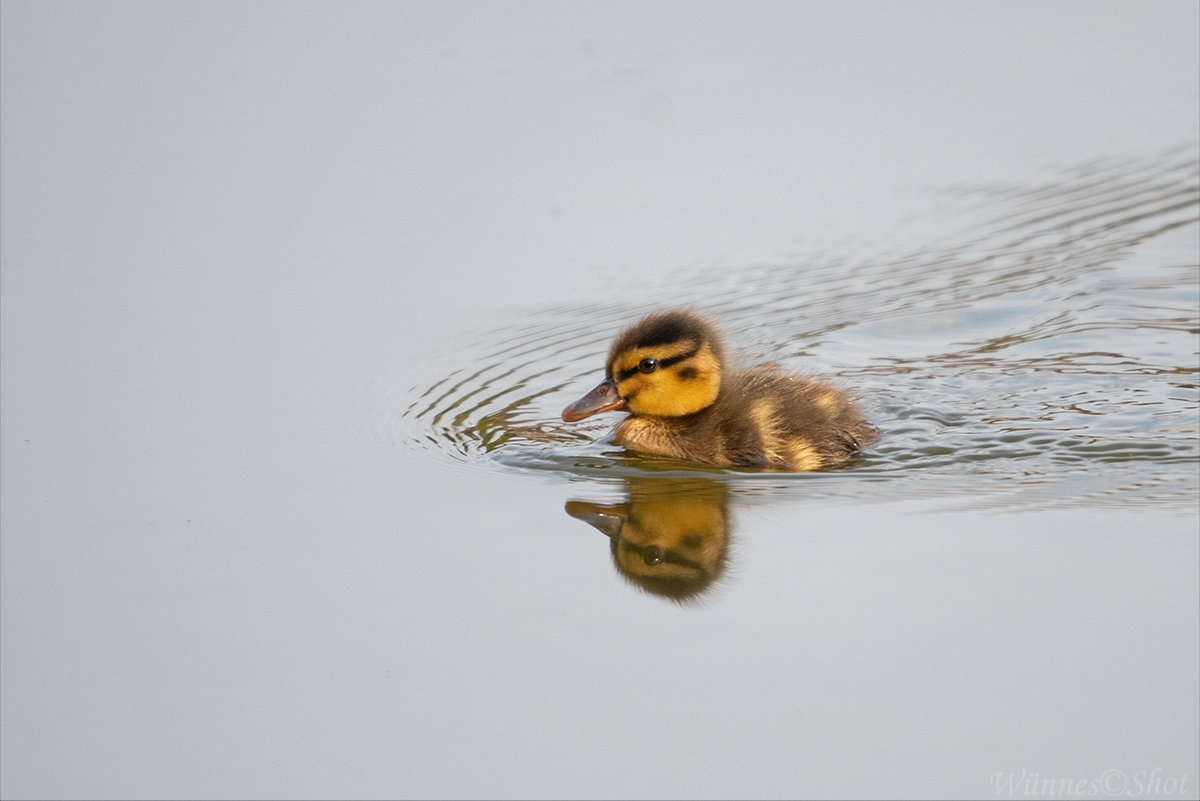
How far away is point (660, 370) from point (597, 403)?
21 cm

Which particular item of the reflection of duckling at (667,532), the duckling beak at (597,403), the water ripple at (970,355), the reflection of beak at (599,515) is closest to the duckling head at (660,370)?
the duckling beak at (597,403)

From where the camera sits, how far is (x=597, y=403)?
440 cm

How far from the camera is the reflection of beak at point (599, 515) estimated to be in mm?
3641

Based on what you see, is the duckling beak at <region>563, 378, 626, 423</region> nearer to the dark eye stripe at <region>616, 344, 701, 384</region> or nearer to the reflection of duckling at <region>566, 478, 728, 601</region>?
the dark eye stripe at <region>616, 344, 701, 384</region>

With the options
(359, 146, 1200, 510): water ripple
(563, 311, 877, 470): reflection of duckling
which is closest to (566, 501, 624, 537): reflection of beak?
(359, 146, 1200, 510): water ripple

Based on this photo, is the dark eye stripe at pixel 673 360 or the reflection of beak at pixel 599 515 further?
the dark eye stripe at pixel 673 360

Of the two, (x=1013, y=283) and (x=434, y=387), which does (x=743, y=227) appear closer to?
(x=1013, y=283)

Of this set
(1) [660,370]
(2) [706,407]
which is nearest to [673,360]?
(1) [660,370]

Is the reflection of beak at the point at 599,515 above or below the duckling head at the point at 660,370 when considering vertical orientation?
below

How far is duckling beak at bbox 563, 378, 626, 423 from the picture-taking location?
4383mm

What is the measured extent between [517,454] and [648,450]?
40 centimetres

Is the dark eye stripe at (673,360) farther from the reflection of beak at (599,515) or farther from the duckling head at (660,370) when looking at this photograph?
the reflection of beak at (599,515)

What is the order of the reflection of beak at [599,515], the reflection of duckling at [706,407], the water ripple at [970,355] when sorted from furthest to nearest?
the reflection of duckling at [706,407]
the water ripple at [970,355]
the reflection of beak at [599,515]

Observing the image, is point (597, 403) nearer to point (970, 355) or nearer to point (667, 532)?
point (667, 532)
